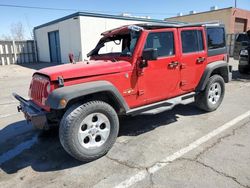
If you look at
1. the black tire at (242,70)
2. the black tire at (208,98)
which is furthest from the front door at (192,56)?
the black tire at (242,70)

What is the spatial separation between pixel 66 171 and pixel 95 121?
0.84 metres

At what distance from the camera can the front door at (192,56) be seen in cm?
480

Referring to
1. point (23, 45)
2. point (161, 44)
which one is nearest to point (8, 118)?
point (161, 44)

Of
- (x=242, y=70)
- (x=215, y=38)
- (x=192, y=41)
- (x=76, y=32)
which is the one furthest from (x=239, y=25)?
(x=192, y=41)

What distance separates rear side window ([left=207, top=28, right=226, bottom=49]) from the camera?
537 centimetres

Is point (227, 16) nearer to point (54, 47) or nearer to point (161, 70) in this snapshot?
point (54, 47)

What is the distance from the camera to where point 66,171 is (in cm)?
334

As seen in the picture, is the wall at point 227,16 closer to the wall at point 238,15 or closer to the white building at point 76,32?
the wall at point 238,15

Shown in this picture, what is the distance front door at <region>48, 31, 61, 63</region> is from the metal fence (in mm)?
2903

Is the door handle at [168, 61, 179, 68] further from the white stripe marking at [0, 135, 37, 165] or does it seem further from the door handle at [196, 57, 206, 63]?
the white stripe marking at [0, 135, 37, 165]

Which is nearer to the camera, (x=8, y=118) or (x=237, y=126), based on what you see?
(x=237, y=126)

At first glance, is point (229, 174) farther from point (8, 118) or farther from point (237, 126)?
point (8, 118)

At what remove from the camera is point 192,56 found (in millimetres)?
4938

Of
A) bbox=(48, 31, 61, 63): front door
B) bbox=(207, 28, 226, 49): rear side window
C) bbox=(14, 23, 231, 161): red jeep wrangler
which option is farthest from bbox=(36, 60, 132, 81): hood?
bbox=(48, 31, 61, 63): front door
